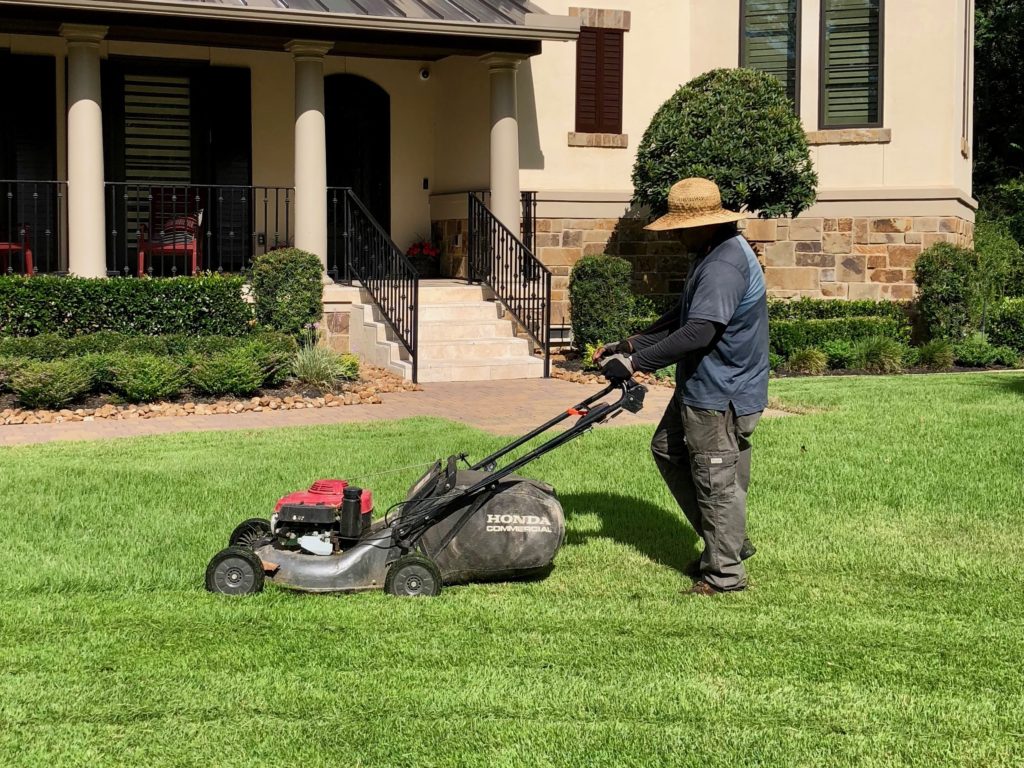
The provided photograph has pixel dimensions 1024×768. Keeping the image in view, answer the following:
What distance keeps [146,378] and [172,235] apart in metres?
3.84

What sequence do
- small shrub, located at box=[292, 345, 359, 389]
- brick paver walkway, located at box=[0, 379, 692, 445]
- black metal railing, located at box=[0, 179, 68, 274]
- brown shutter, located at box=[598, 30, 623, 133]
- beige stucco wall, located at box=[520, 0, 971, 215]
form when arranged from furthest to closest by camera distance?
brown shutter, located at box=[598, 30, 623, 133]
beige stucco wall, located at box=[520, 0, 971, 215]
black metal railing, located at box=[0, 179, 68, 274]
small shrub, located at box=[292, 345, 359, 389]
brick paver walkway, located at box=[0, 379, 692, 445]

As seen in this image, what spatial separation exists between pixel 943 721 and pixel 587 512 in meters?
3.43

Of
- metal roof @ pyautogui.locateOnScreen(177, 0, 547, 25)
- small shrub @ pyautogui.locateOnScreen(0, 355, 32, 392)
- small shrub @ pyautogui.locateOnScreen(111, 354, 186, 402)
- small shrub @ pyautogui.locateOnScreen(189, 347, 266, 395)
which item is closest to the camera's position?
small shrub @ pyautogui.locateOnScreen(0, 355, 32, 392)

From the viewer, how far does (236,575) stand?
19.7ft

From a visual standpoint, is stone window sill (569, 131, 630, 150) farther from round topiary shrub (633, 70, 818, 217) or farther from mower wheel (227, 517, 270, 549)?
mower wheel (227, 517, 270, 549)

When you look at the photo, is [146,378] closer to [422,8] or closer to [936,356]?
[422,8]

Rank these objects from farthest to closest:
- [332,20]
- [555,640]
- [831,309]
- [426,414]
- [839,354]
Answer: [831,309] → [839,354] → [332,20] → [426,414] → [555,640]

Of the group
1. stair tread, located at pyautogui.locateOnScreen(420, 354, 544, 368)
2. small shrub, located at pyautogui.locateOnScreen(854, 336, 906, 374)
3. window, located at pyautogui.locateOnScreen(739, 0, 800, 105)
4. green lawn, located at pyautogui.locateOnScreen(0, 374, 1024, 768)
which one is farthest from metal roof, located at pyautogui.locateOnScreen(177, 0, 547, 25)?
green lawn, located at pyautogui.locateOnScreen(0, 374, 1024, 768)

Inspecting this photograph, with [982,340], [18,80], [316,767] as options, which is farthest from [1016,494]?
[18,80]

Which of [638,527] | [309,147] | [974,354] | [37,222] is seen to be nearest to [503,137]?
[309,147]

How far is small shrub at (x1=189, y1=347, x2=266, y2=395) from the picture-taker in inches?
487

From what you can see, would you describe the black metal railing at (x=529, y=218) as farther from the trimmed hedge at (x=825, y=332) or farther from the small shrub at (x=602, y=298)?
the trimmed hedge at (x=825, y=332)

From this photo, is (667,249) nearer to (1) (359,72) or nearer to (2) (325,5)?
(1) (359,72)

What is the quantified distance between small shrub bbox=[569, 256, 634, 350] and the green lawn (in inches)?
282
